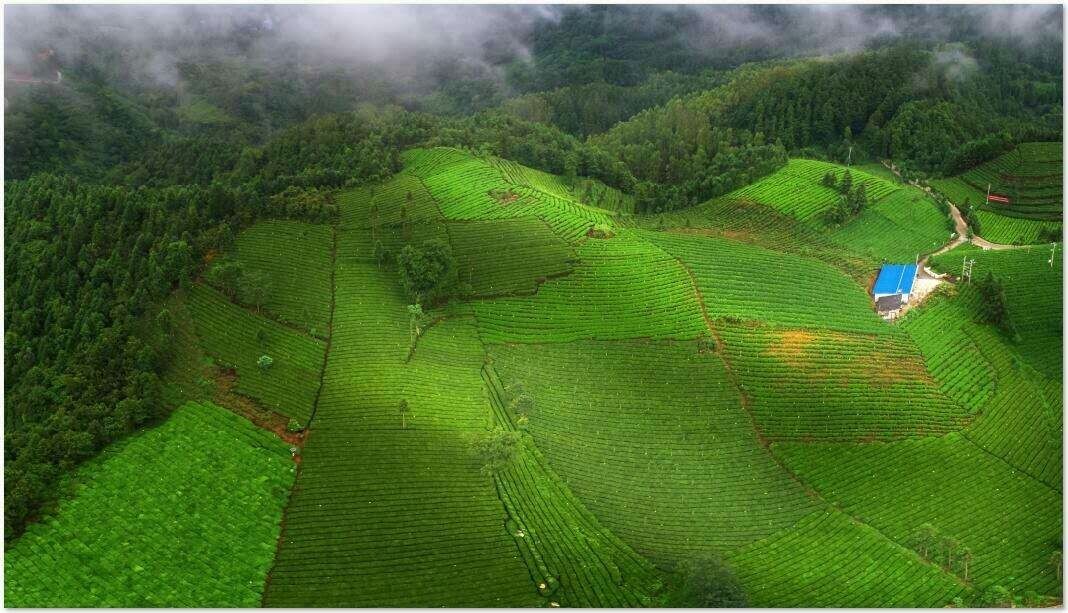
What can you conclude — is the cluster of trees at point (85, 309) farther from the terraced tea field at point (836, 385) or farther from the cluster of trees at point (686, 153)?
the cluster of trees at point (686, 153)

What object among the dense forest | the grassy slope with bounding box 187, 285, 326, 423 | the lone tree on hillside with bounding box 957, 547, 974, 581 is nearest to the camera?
the lone tree on hillside with bounding box 957, 547, 974, 581

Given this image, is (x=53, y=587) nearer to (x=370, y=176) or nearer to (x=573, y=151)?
(x=370, y=176)

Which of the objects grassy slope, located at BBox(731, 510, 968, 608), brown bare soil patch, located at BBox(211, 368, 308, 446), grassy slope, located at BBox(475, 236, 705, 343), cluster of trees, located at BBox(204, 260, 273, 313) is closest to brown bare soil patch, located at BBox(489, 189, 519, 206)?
grassy slope, located at BBox(475, 236, 705, 343)

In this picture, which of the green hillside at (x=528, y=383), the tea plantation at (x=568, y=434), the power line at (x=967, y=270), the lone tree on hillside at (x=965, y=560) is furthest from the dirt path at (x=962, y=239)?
the lone tree on hillside at (x=965, y=560)

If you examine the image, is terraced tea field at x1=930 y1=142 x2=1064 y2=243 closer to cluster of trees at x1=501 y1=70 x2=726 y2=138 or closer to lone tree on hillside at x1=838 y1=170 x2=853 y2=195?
Answer: lone tree on hillside at x1=838 y1=170 x2=853 y2=195

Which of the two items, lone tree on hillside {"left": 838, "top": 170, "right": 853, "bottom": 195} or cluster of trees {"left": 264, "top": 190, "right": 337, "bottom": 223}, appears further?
lone tree on hillside {"left": 838, "top": 170, "right": 853, "bottom": 195}

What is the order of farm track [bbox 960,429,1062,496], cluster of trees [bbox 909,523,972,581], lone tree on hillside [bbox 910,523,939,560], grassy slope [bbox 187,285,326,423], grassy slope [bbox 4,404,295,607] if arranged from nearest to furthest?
1. grassy slope [bbox 4,404,295,607]
2. cluster of trees [bbox 909,523,972,581]
3. lone tree on hillside [bbox 910,523,939,560]
4. farm track [bbox 960,429,1062,496]
5. grassy slope [bbox 187,285,326,423]

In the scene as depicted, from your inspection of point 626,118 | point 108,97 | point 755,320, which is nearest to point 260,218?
point 755,320
